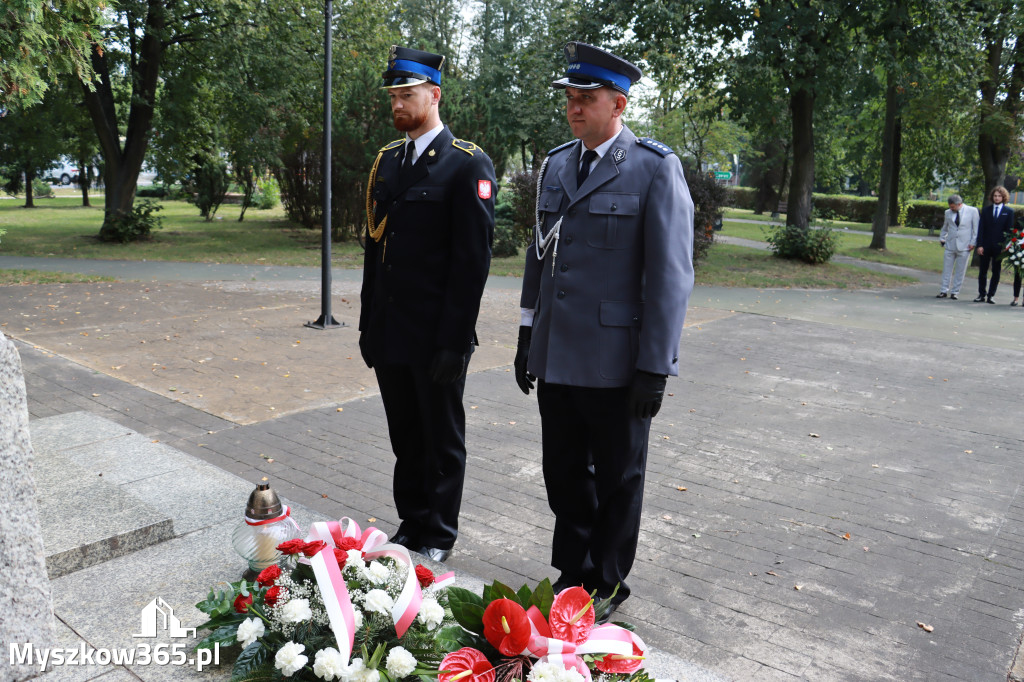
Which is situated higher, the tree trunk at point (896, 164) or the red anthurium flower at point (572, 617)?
the tree trunk at point (896, 164)

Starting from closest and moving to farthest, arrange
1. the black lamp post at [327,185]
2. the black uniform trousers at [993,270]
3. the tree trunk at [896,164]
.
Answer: the black lamp post at [327,185] → the black uniform trousers at [993,270] → the tree trunk at [896,164]

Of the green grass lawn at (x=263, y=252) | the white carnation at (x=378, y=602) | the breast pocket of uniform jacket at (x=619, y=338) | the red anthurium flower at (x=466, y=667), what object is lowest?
the red anthurium flower at (x=466, y=667)

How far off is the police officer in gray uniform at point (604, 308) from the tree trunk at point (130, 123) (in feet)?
60.7

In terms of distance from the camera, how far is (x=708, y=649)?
3.29 meters

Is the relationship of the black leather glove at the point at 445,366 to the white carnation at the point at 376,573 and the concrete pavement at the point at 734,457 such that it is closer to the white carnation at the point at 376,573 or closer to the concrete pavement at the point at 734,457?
the concrete pavement at the point at 734,457

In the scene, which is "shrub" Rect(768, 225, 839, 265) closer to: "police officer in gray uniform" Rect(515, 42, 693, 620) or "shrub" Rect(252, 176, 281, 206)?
"police officer in gray uniform" Rect(515, 42, 693, 620)

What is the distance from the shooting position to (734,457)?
5.75 m

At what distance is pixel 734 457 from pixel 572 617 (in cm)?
355

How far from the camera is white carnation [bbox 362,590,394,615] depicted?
2568mm

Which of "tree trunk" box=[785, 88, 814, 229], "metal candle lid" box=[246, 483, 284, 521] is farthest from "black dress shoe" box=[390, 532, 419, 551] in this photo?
"tree trunk" box=[785, 88, 814, 229]

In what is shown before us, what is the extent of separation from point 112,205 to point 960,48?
19522 millimetres

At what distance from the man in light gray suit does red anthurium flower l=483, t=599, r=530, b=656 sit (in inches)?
603

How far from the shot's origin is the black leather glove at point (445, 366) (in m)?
3.64
